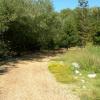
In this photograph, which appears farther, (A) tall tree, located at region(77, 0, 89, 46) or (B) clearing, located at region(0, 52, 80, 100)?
(A) tall tree, located at region(77, 0, 89, 46)

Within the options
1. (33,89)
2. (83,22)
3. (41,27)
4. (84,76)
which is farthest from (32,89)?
(83,22)

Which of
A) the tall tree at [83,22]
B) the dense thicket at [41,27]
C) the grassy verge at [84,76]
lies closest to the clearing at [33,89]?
the grassy verge at [84,76]

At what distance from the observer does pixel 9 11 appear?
3209 cm

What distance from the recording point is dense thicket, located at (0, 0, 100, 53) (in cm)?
3328

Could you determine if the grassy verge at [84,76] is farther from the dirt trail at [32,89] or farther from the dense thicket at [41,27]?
the dense thicket at [41,27]

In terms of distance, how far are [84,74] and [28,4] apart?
2365cm

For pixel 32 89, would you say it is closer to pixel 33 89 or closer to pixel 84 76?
pixel 33 89

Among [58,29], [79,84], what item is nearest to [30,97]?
[79,84]

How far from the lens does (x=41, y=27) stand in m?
42.8

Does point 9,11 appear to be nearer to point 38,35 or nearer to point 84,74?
point 38,35

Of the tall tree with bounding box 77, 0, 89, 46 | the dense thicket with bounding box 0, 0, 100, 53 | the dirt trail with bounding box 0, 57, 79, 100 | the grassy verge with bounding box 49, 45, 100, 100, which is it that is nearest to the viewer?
the dirt trail with bounding box 0, 57, 79, 100

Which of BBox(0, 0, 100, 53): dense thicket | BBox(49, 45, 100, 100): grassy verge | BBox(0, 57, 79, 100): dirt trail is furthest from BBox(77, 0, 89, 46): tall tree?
BBox(0, 57, 79, 100): dirt trail

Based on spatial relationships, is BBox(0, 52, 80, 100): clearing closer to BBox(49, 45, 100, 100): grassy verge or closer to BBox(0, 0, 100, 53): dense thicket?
BBox(49, 45, 100, 100): grassy verge

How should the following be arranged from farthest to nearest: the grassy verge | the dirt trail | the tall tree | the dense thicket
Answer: the tall tree < the dense thicket < the grassy verge < the dirt trail
